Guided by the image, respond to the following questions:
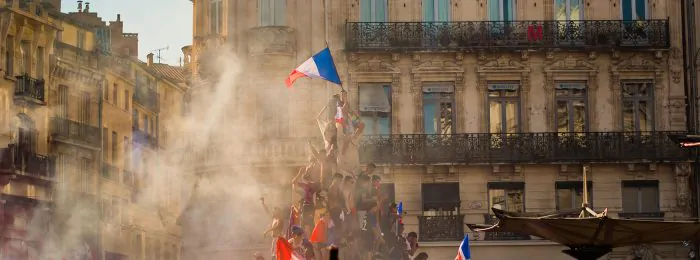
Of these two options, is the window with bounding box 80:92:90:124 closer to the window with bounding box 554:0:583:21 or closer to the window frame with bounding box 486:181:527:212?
the window frame with bounding box 486:181:527:212

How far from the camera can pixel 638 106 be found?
4797 centimetres

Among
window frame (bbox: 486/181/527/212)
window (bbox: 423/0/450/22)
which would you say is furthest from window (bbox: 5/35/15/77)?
window frame (bbox: 486/181/527/212)

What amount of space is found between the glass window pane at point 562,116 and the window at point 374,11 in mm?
5457

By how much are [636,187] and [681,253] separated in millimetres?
2220

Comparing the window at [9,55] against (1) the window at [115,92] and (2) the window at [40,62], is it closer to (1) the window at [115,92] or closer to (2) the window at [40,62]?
(2) the window at [40,62]

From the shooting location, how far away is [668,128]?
4772 centimetres

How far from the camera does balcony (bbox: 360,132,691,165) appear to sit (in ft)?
155

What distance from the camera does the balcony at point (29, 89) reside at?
202 ft

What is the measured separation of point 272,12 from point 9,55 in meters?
16.9

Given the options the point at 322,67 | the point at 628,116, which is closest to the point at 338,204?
the point at 322,67

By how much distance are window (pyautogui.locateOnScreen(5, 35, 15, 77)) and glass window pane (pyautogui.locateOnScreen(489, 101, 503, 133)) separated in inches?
810

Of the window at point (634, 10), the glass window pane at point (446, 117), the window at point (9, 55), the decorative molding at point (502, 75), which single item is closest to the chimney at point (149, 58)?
the window at point (9, 55)

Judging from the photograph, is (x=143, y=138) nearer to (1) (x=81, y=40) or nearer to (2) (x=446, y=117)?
(1) (x=81, y=40)

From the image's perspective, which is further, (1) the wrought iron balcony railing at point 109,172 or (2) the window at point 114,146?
(2) the window at point 114,146
